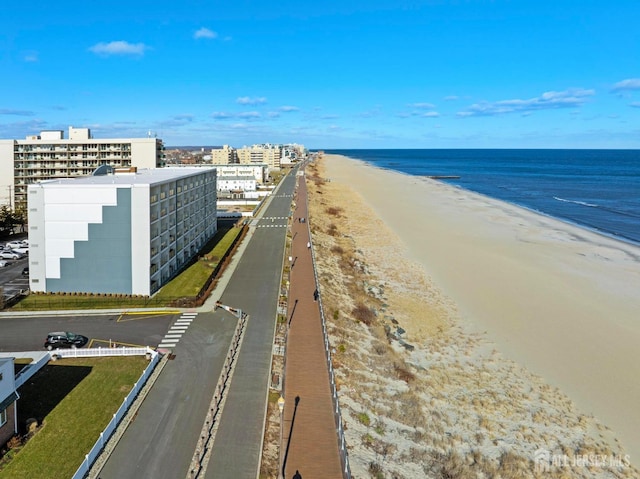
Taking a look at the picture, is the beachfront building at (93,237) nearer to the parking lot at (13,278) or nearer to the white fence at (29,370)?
the parking lot at (13,278)

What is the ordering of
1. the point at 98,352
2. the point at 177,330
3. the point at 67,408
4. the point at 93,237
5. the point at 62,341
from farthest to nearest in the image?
1. the point at 93,237
2. the point at 177,330
3. the point at 62,341
4. the point at 98,352
5. the point at 67,408

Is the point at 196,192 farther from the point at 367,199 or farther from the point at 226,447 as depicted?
the point at 367,199

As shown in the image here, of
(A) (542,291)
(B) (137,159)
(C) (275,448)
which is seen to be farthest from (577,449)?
(B) (137,159)

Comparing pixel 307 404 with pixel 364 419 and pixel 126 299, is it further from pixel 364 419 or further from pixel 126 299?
pixel 126 299

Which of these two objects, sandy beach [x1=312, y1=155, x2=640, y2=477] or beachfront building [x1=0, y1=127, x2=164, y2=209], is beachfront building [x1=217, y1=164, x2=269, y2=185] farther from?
sandy beach [x1=312, y1=155, x2=640, y2=477]

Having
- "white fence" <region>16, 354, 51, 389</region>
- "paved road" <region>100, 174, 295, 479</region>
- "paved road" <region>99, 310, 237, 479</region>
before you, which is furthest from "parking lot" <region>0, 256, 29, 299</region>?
"paved road" <region>99, 310, 237, 479</region>

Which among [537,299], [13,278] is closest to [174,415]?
[13,278]
